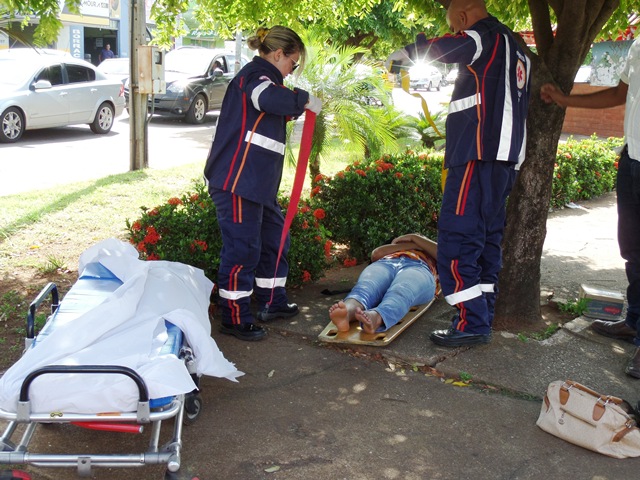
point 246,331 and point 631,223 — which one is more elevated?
point 631,223

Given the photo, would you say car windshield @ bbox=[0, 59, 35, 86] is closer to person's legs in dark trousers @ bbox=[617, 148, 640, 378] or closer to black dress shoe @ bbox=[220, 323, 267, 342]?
black dress shoe @ bbox=[220, 323, 267, 342]

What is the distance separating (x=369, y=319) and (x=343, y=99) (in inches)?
182

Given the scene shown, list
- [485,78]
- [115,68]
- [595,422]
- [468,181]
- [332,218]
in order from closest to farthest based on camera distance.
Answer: [595,422], [485,78], [468,181], [332,218], [115,68]

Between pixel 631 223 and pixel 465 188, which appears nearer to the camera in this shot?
pixel 465 188

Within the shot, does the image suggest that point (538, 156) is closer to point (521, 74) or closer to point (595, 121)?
point (521, 74)

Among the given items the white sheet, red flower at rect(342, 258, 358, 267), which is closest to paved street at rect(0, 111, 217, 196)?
red flower at rect(342, 258, 358, 267)

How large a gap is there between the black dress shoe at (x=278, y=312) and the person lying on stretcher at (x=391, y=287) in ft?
1.70

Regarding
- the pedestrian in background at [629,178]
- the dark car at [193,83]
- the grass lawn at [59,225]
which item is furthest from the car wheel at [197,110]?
the pedestrian in background at [629,178]

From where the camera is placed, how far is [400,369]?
443cm

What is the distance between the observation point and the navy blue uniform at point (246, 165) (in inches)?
175

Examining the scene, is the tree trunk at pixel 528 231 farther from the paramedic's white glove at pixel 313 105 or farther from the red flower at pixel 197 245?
the red flower at pixel 197 245

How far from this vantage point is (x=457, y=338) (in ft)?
15.2

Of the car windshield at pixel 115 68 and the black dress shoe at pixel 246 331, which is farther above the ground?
the car windshield at pixel 115 68

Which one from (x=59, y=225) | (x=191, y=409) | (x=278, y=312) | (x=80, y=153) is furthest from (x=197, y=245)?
(x=80, y=153)
